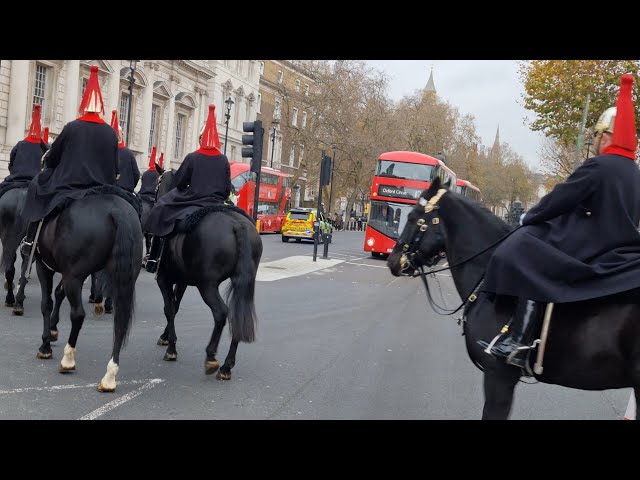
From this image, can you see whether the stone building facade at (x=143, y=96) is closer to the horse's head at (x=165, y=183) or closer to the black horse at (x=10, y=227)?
the black horse at (x=10, y=227)

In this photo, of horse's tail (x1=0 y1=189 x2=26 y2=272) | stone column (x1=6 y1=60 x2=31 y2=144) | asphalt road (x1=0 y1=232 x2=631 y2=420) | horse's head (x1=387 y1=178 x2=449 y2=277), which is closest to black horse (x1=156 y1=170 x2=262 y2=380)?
asphalt road (x1=0 y1=232 x2=631 y2=420)

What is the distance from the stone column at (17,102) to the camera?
3195 cm

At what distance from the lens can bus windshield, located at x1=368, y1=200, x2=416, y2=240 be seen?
28156 mm

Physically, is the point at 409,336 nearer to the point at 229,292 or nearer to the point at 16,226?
the point at 229,292

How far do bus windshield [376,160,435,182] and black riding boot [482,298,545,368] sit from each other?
77.9 ft

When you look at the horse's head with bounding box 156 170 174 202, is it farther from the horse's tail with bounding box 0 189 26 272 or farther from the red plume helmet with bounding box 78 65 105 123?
the red plume helmet with bounding box 78 65 105 123

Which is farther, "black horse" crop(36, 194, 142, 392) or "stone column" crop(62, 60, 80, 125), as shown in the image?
"stone column" crop(62, 60, 80, 125)

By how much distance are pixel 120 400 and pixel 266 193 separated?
1470 inches

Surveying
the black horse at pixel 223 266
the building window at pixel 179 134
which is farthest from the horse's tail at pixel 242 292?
the building window at pixel 179 134

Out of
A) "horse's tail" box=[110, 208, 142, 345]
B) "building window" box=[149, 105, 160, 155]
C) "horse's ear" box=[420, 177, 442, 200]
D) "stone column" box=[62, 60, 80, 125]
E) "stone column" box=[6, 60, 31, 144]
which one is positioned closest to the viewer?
"horse's ear" box=[420, 177, 442, 200]

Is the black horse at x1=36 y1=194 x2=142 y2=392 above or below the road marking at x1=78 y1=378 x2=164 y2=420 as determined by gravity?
above

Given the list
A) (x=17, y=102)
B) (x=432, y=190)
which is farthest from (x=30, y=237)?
(x=17, y=102)

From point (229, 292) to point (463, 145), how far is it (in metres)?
83.4

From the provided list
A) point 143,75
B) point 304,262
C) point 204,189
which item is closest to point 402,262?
point 204,189
